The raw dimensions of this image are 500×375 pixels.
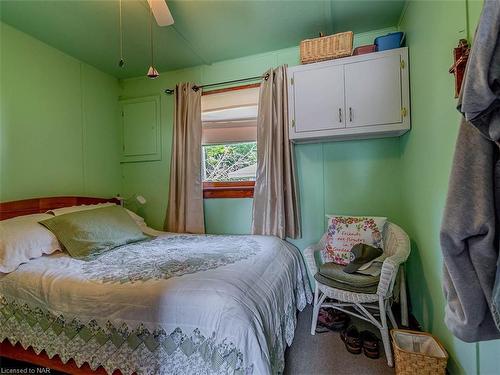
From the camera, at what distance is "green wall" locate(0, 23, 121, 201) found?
2.07 meters

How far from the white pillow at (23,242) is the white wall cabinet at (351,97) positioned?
2.14 m

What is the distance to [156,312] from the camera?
3.96ft

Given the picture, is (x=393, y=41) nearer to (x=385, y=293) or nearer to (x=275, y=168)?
(x=275, y=168)

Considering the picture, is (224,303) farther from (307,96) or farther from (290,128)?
(307,96)

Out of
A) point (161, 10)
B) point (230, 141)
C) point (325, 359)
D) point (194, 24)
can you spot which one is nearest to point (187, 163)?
point (230, 141)

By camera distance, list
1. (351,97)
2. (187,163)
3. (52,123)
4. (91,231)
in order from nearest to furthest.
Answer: (91,231), (351,97), (52,123), (187,163)

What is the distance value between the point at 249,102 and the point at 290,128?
0.68 meters

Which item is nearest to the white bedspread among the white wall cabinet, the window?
the window

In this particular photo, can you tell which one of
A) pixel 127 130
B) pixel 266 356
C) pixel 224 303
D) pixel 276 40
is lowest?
pixel 266 356

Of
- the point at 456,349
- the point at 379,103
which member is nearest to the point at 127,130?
the point at 379,103

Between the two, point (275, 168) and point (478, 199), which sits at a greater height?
point (275, 168)

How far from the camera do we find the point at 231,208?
2746mm

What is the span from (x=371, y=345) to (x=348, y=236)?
0.78 m

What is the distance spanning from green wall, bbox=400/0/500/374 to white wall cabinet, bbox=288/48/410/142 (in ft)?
0.35
